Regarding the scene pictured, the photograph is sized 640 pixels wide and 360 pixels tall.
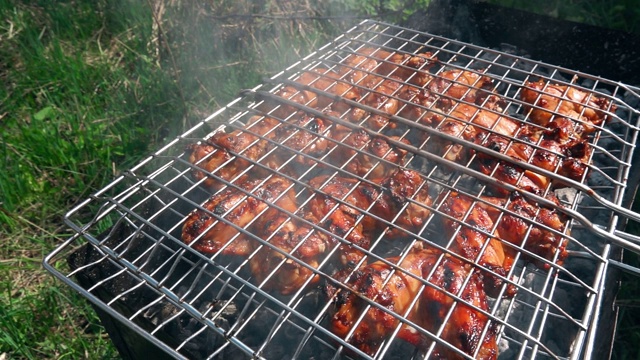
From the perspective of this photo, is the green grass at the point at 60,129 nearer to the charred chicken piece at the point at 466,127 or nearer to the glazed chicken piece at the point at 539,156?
the charred chicken piece at the point at 466,127

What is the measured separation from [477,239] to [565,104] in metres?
1.27

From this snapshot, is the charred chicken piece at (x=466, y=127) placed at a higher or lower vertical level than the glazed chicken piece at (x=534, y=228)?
higher

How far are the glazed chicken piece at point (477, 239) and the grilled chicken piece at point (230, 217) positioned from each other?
2.31 ft

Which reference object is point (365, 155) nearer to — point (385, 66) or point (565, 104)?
point (385, 66)

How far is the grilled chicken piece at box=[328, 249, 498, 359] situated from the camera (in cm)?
174

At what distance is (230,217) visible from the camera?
2176mm

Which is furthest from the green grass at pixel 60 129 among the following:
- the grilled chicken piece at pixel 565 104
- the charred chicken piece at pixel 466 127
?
the grilled chicken piece at pixel 565 104

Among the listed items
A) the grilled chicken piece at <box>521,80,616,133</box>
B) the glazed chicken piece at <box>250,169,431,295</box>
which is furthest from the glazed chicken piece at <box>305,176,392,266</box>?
the grilled chicken piece at <box>521,80,616,133</box>

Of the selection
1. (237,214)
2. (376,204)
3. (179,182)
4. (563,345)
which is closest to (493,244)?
(376,204)

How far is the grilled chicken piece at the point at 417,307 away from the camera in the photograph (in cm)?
174

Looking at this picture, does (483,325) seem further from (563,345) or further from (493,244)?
(563,345)

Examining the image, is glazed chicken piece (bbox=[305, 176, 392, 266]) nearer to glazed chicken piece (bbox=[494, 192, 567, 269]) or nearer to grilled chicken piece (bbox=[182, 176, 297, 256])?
grilled chicken piece (bbox=[182, 176, 297, 256])

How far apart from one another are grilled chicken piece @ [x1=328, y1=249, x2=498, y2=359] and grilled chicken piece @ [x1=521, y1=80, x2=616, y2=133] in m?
1.27

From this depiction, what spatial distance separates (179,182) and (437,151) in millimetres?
1445
